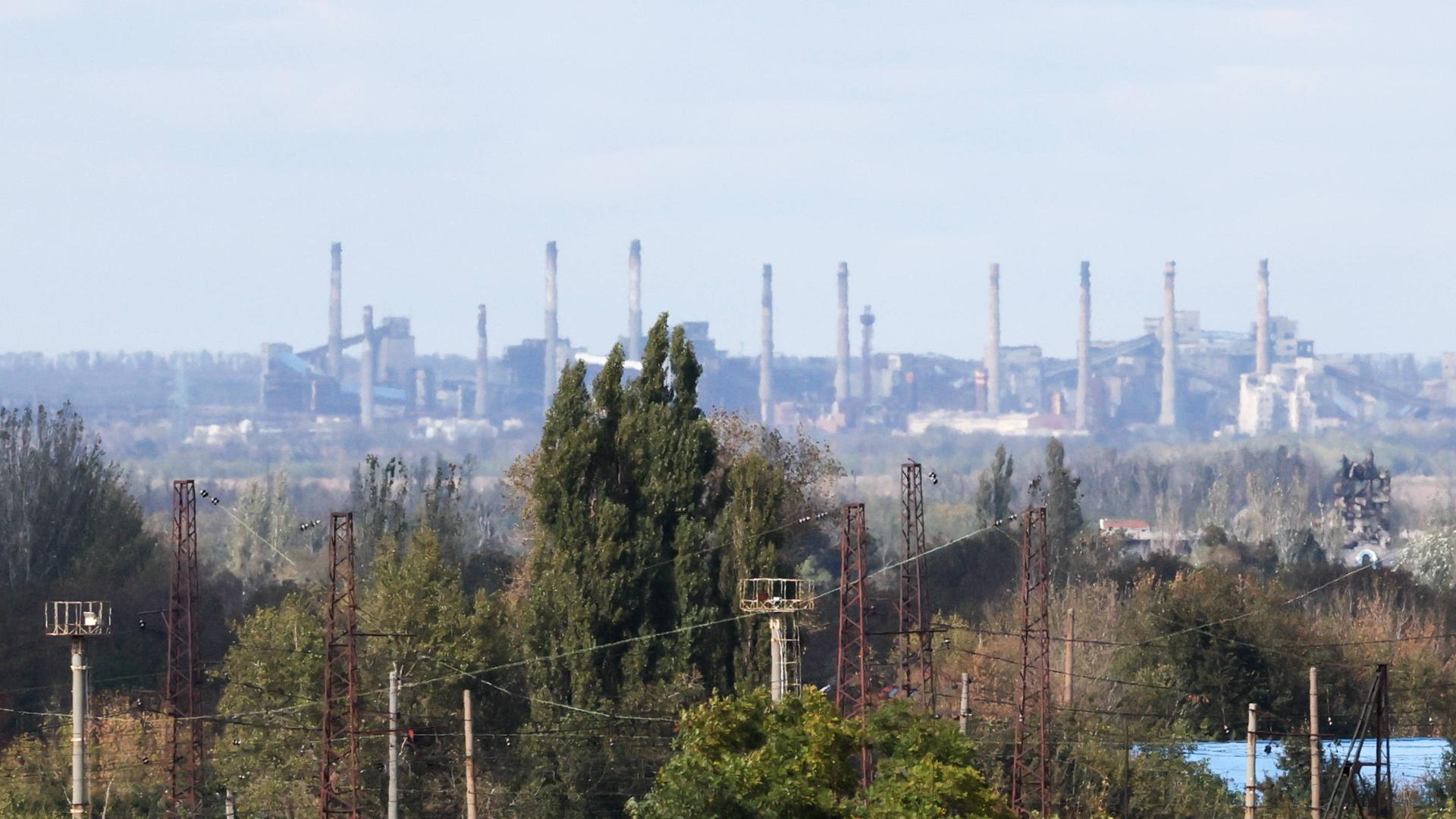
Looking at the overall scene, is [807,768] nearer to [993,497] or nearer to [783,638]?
[783,638]

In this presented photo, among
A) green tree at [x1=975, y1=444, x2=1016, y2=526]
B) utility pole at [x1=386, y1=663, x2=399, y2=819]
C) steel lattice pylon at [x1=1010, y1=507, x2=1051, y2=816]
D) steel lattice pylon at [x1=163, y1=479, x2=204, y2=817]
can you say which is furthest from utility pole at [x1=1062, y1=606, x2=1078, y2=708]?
green tree at [x1=975, y1=444, x2=1016, y2=526]

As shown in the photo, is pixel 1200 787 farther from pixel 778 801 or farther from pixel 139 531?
pixel 139 531

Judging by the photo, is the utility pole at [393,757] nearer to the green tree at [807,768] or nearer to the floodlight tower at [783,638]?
the floodlight tower at [783,638]

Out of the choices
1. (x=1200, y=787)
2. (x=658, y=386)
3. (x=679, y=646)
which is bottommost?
(x=1200, y=787)

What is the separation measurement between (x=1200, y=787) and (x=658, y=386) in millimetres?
12576

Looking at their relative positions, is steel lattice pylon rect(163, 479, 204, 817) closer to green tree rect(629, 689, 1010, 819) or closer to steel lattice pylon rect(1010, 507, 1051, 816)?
green tree rect(629, 689, 1010, 819)

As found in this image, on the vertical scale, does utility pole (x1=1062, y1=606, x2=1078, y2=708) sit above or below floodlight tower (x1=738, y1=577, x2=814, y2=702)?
below

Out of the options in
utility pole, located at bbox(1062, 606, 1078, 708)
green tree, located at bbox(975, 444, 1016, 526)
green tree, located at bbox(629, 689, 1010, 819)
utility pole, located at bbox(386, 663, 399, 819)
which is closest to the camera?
green tree, located at bbox(629, 689, 1010, 819)

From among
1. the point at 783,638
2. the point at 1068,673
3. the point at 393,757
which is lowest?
the point at 1068,673

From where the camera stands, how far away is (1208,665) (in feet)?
175

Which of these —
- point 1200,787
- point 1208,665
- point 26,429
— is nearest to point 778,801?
point 1200,787

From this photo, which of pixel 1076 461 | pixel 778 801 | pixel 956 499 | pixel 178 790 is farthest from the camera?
pixel 1076 461

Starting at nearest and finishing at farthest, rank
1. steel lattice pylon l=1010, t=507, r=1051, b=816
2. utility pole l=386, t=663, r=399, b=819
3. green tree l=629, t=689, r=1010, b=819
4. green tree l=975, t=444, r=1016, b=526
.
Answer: green tree l=629, t=689, r=1010, b=819
utility pole l=386, t=663, r=399, b=819
steel lattice pylon l=1010, t=507, r=1051, b=816
green tree l=975, t=444, r=1016, b=526

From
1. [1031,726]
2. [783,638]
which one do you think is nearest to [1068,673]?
[1031,726]
